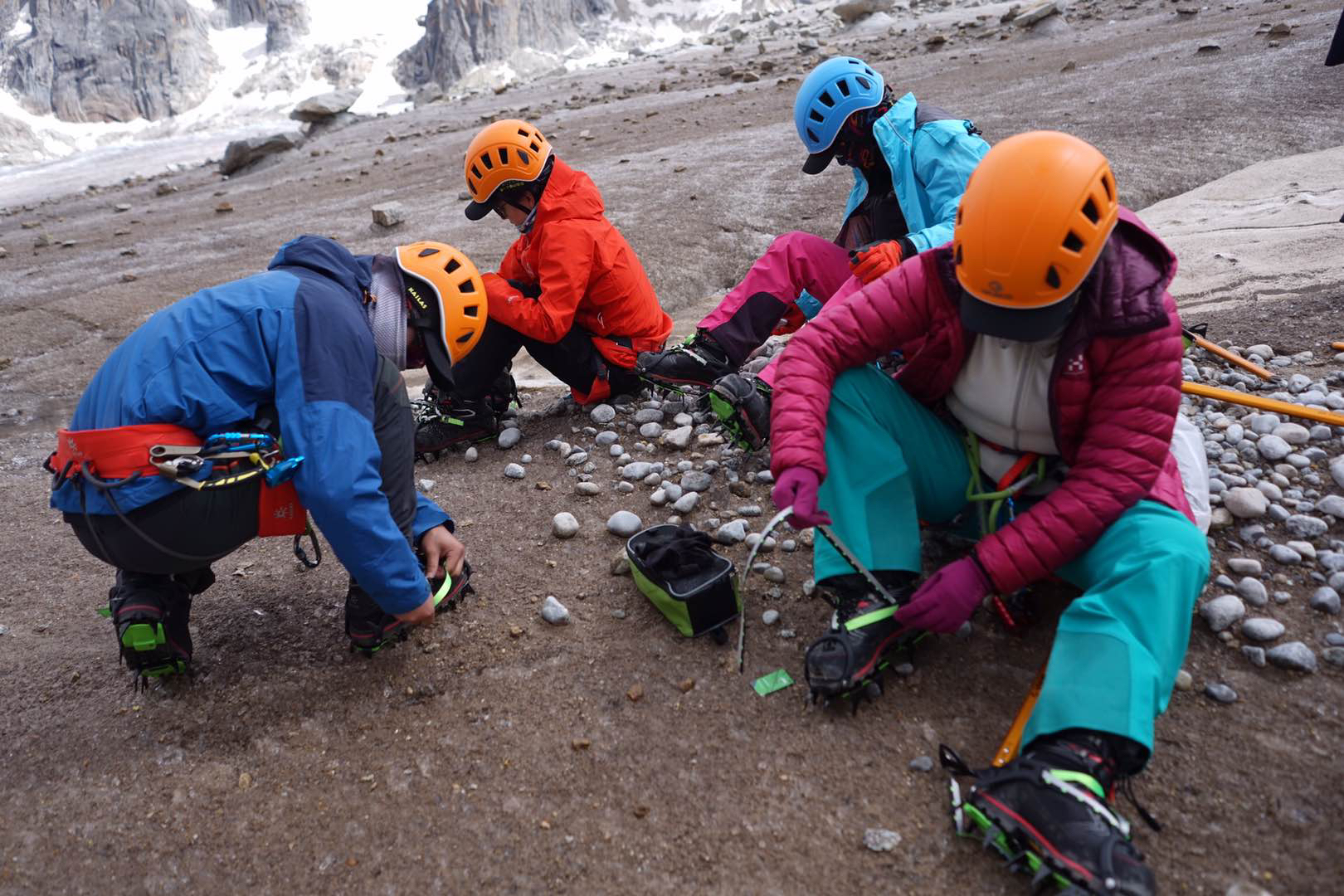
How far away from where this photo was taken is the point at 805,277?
4.29m

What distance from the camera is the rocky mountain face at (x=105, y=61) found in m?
41.1

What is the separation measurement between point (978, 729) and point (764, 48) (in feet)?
63.8

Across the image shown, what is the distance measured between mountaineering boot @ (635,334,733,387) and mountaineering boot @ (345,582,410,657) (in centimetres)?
193

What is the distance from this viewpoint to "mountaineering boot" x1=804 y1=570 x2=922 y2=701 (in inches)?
95.3

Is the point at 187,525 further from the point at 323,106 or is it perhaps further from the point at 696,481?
the point at 323,106

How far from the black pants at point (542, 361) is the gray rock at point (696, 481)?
101cm

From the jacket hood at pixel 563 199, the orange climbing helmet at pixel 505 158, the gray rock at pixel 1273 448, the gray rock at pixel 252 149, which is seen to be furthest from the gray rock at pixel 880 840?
the gray rock at pixel 252 149

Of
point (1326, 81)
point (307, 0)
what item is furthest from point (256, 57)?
point (1326, 81)

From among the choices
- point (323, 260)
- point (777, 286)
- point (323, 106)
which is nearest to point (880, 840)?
point (323, 260)

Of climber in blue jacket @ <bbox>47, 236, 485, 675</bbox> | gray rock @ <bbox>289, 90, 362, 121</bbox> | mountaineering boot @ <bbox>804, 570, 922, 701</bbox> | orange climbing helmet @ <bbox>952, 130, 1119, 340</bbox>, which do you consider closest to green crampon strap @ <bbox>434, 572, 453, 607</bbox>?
climber in blue jacket @ <bbox>47, 236, 485, 675</bbox>

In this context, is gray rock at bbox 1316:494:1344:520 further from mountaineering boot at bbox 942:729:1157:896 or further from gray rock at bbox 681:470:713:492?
gray rock at bbox 681:470:713:492

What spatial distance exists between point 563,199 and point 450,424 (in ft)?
4.02

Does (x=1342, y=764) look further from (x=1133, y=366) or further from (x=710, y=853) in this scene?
(x=710, y=853)

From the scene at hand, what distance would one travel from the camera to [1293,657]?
2412 mm
